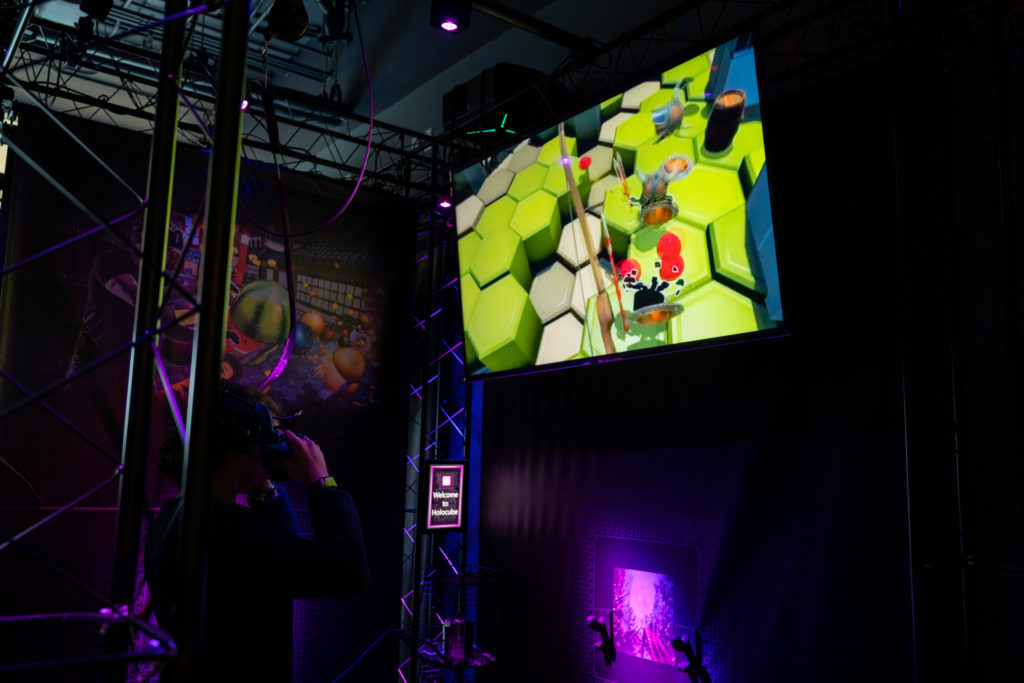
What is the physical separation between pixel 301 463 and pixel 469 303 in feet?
10.4

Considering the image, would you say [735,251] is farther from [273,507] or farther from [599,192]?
[273,507]

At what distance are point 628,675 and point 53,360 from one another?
392 centimetres

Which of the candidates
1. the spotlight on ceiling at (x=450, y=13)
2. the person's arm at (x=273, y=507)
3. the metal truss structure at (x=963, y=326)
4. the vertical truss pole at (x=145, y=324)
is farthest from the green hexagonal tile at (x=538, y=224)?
the vertical truss pole at (x=145, y=324)

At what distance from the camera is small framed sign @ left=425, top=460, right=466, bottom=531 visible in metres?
5.11

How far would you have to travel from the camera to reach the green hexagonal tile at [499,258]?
4.71 meters

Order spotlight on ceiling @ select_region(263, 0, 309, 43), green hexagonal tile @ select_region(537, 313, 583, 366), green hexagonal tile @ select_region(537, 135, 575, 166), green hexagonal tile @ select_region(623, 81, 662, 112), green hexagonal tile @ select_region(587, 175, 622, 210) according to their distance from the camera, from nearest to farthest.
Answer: spotlight on ceiling @ select_region(263, 0, 309, 43) < green hexagonal tile @ select_region(623, 81, 662, 112) < green hexagonal tile @ select_region(587, 175, 622, 210) < green hexagonal tile @ select_region(537, 313, 583, 366) < green hexagonal tile @ select_region(537, 135, 575, 166)

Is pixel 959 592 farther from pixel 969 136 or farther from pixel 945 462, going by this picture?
pixel 969 136

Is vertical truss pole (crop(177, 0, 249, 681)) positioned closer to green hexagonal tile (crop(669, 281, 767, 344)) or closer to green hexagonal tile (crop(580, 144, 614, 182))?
green hexagonal tile (crop(669, 281, 767, 344))

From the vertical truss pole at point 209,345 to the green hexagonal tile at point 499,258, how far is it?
11.1 feet

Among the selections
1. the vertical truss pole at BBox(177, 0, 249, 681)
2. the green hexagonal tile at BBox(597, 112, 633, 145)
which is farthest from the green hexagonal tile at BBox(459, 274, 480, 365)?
the vertical truss pole at BBox(177, 0, 249, 681)

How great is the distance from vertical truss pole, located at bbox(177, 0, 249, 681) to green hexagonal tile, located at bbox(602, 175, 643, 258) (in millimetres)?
2868

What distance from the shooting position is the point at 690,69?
3.75m

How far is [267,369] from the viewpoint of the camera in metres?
5.57

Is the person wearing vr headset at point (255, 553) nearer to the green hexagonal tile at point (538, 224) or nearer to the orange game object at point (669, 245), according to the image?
the orange game object at point (669, 245)
